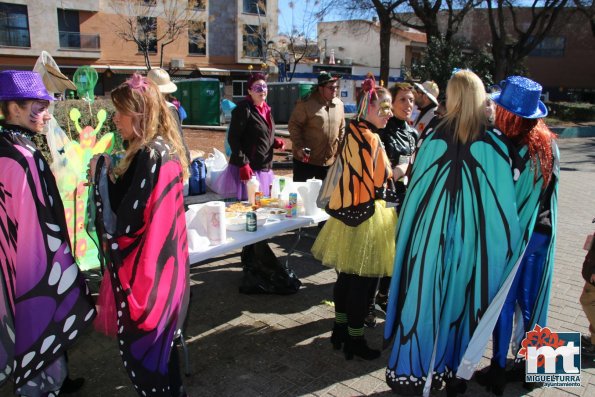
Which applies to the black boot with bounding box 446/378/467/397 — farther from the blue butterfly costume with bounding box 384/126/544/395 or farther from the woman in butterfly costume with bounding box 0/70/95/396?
the woman in butterfly costume with bounding box 0/70/95/396

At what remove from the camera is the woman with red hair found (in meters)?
2.54

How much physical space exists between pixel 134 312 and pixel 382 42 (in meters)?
17.5

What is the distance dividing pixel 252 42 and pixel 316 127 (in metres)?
33.1

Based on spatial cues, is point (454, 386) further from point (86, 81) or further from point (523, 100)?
point (86, 81)

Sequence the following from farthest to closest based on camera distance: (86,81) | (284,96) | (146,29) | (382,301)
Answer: (146,29) < (284,96) < (86,81) < (382,301)

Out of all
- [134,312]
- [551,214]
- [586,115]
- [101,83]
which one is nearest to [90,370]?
[134,312]

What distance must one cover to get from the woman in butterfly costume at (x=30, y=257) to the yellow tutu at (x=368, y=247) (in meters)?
1.50

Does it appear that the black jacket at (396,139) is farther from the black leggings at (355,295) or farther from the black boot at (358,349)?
the black boot at (358,349)

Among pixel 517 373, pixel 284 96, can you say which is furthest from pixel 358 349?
pixel 284 96

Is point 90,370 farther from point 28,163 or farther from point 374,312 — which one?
point 374,312

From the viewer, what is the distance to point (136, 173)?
7.04ft

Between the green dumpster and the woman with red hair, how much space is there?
17916 mm

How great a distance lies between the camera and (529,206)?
100 inches

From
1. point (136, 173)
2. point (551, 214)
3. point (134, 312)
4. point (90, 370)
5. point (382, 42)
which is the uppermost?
point (382, 42)
